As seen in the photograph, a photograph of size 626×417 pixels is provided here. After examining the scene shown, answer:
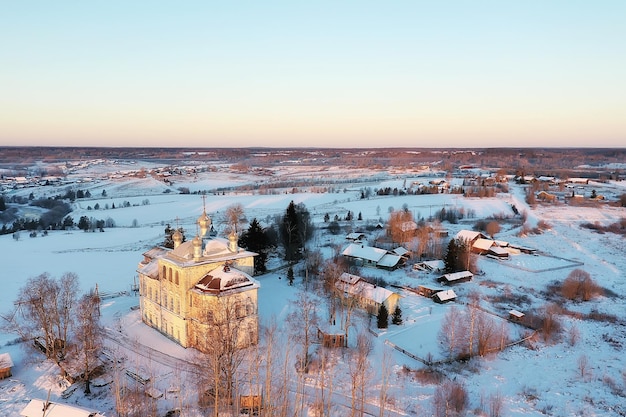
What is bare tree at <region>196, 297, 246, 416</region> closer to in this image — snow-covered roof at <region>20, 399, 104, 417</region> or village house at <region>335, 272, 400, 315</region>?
snow-covered roof at <region>20, 399, 104, 417</region>

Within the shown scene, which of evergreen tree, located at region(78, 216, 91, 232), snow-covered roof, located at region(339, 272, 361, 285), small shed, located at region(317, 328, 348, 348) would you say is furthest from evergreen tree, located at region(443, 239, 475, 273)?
evergreen tree, located at region(78, 216, 91, 232)

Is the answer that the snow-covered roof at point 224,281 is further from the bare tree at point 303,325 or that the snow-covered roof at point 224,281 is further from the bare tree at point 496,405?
the bare tree at point 496,405

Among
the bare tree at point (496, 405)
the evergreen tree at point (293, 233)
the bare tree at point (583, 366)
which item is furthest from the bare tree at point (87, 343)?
the bare tree at point (583, 366)

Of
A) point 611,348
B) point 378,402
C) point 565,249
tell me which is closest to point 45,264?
point 378,402

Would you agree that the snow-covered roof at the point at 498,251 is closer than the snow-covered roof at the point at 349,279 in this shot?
No

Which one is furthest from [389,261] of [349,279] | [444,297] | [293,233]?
[349,279]

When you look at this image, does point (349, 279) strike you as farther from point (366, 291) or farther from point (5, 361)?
point (5, 361)
